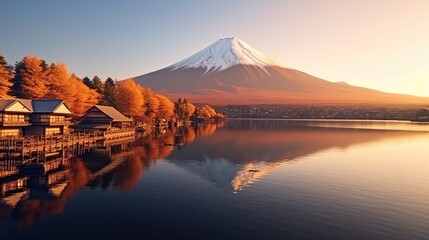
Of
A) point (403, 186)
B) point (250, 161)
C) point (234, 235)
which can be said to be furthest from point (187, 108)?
point (234, 235)

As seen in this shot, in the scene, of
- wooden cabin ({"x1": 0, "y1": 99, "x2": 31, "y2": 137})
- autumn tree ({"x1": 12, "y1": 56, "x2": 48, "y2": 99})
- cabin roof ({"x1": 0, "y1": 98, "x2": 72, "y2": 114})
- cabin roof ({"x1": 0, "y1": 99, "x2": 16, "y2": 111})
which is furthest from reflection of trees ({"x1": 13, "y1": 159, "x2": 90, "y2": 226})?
autumn tree ({"x1": 12, "y1": 56, "x2": 48, "y2": 99})

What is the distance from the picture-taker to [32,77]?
57094mm

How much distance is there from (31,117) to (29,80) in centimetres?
1544

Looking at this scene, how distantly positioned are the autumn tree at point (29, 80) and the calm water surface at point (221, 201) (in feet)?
74.9

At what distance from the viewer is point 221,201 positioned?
2331cm

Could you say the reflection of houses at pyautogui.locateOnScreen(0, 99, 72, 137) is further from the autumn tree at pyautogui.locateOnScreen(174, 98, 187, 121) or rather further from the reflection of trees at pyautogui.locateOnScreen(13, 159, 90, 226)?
the autumn tree at pyautogui.locateOnScreen(174, 98, 187, 121)

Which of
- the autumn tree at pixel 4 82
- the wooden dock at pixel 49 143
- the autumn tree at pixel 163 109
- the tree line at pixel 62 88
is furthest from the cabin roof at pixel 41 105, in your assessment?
Answer: the autumn tree at pixel 163 109

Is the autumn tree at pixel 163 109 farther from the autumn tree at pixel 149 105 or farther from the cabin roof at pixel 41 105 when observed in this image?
the cabin roof at pixel 41 105

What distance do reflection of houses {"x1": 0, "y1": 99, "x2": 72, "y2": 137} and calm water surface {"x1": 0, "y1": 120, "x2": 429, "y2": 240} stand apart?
8509mm

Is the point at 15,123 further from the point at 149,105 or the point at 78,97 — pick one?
the point at 149,105

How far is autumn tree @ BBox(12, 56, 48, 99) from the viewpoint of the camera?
184ft

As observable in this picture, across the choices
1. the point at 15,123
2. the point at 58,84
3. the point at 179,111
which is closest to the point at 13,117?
the point at 15,123

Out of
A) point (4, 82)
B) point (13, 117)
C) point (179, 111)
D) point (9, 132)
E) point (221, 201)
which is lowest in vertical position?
point (221, 201)

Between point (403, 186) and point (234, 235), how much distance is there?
19.3 metres
